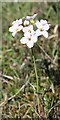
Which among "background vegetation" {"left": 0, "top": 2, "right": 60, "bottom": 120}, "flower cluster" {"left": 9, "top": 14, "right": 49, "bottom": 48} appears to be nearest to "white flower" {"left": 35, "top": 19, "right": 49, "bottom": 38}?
"flower cluster" {"left": 9, "top": 14, "right": 49, "bottom": 48}

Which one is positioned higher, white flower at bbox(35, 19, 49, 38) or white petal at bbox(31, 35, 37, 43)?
white flower at bbox(35, 19, 49, 38)

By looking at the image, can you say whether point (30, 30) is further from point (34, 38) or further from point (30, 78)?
point (30, 78)

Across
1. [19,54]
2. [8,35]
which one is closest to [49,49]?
[19,54]

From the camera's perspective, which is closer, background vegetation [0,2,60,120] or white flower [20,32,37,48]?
white flower [20,32,37,48]

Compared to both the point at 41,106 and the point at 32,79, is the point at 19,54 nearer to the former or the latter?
the point at 32,79

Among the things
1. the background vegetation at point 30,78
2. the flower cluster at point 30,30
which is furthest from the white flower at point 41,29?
the background vegetation at point 30,78

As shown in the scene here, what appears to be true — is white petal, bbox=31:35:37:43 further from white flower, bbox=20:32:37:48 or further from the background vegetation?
the background vegetation

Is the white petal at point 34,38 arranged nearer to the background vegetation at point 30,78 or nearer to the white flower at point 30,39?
the white flower at point 30,39

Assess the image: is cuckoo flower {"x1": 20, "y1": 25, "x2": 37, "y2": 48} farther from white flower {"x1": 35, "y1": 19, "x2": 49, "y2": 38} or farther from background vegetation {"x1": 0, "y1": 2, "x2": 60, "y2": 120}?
background vegetation {"x1": 0, "y1": 2, "x2": 60, "y2": 120}
